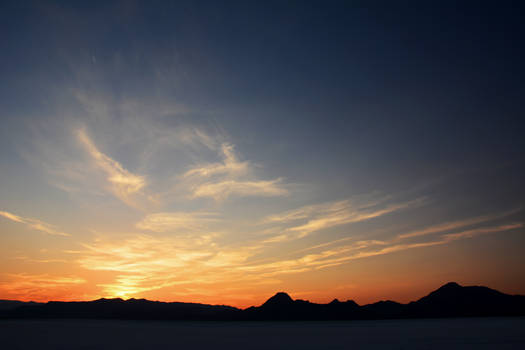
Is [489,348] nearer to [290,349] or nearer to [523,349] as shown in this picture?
[523,349]

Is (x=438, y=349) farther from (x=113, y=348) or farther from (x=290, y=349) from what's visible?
(x=113, y=348)

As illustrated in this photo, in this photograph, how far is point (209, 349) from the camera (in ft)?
114

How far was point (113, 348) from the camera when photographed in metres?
34.8

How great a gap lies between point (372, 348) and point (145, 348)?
2617cm

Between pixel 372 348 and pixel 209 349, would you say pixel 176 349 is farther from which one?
pixel 372 348

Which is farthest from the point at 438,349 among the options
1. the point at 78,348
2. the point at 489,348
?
the point at 78,348

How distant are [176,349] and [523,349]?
3795 cm

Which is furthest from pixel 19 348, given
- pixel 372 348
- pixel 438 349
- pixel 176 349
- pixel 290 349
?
pixel 438 349

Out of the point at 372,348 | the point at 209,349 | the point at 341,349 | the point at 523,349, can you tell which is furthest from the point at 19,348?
the point at 523,349

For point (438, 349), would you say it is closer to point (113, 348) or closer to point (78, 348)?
point (113, 348)

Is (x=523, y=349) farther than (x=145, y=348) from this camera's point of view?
No

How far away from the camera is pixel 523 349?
3312cm

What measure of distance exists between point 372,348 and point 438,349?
6.94 meters

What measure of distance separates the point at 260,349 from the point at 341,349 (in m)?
8.96
